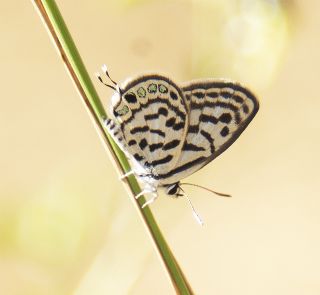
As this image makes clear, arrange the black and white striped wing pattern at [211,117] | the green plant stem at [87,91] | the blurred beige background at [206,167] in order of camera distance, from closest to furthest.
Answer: the green plant stem at [87,91]
the black and white striped wing pattern at [211,117]
the blurred beige background at [206,167]

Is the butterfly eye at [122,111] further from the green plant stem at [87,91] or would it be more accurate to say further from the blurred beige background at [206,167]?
the blurred beige background at [206,167]

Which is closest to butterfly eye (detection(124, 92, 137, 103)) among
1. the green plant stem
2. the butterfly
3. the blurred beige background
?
the butterfly

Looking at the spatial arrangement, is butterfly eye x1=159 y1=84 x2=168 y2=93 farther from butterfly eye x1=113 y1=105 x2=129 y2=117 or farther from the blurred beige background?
the blurred beige background

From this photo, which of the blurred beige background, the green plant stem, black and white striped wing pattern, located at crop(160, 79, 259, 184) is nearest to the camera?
the green plant stem

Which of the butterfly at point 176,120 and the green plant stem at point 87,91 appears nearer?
the green plant stem at point 87,91

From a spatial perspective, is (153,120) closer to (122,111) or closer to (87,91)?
(122,111)

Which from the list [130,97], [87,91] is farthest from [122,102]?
[87,91]

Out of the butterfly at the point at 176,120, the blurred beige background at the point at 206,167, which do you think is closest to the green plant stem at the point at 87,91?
the butterfly at the point at 176,120

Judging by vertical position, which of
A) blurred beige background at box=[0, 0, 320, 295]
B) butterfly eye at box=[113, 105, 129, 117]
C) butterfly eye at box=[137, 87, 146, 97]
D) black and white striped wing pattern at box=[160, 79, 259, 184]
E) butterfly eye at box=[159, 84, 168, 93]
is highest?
butterfly eye at box=[137, 87, 146, 97]
